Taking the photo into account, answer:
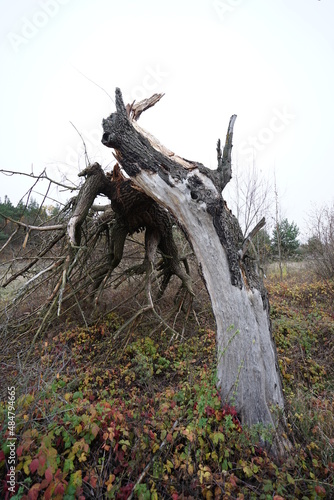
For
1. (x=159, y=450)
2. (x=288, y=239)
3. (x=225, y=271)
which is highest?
(x=288, y=239)

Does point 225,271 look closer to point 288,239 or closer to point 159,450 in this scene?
point 159,450

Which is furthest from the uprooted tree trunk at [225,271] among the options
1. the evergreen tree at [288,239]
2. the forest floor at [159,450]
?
the evergreen tree at [288,239]

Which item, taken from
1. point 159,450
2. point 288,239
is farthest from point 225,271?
point 288,239

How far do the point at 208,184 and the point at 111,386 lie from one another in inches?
107

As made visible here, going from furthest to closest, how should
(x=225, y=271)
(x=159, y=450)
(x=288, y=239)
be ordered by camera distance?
(x=288, y=239) → (x=225, y=271) → (x=159, y=450)

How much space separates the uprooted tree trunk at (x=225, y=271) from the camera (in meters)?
2.25

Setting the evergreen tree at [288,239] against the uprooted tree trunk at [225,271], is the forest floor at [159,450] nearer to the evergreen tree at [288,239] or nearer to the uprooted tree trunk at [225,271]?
the uprooted tree trunk at [225,271]

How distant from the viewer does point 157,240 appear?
4.52 meters

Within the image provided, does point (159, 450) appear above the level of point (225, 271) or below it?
below

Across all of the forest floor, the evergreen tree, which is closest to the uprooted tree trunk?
the forest floor

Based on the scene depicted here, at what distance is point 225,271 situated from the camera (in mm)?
2420

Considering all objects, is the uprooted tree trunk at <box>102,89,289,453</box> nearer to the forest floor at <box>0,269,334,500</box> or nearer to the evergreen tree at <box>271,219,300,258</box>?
the forest floor at <box>0,269,334,500</box>

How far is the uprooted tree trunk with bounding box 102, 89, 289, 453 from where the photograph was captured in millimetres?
2252

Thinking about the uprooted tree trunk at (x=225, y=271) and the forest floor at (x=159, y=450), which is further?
the uprooted tree trunk at (x=225, y=271)
